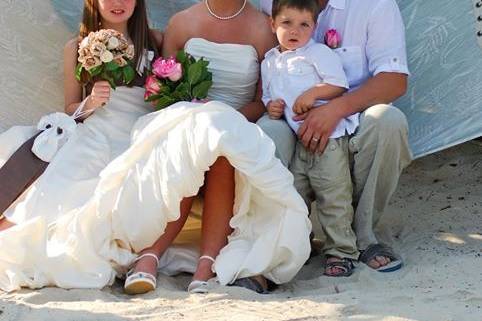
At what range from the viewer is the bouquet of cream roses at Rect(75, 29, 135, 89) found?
3.49 meters

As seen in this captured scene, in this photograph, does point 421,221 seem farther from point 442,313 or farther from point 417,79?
point 442,313

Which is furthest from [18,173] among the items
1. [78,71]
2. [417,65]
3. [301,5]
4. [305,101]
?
[417,65]

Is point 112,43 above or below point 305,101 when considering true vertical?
above

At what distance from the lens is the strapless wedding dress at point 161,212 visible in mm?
3158

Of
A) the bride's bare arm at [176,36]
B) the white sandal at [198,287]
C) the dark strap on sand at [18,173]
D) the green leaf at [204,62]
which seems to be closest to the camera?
the white sandal at [198,287]

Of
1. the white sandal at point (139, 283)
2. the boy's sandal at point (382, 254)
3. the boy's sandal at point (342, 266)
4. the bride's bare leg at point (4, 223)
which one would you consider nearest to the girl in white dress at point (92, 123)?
the bride's bare leg at point (4, 223)

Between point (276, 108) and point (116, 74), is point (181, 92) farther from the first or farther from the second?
point (276, 108)

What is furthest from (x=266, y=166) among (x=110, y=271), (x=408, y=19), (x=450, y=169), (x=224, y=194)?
(x=450, y=169)

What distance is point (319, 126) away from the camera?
11.5 feet

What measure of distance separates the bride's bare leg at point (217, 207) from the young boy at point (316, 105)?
1.16 ft

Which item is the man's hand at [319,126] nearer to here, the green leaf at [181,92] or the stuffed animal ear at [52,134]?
the green leaf at [181,92]

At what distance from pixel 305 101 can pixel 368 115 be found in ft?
0.79

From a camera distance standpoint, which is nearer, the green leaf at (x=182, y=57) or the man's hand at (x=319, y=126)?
the man's hand at (x=319, y=126)

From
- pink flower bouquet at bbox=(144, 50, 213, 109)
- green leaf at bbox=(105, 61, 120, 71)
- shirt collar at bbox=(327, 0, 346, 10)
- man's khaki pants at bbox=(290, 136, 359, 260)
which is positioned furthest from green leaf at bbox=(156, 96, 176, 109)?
shirt collar at bbox=(327, 0, 346, 10)
